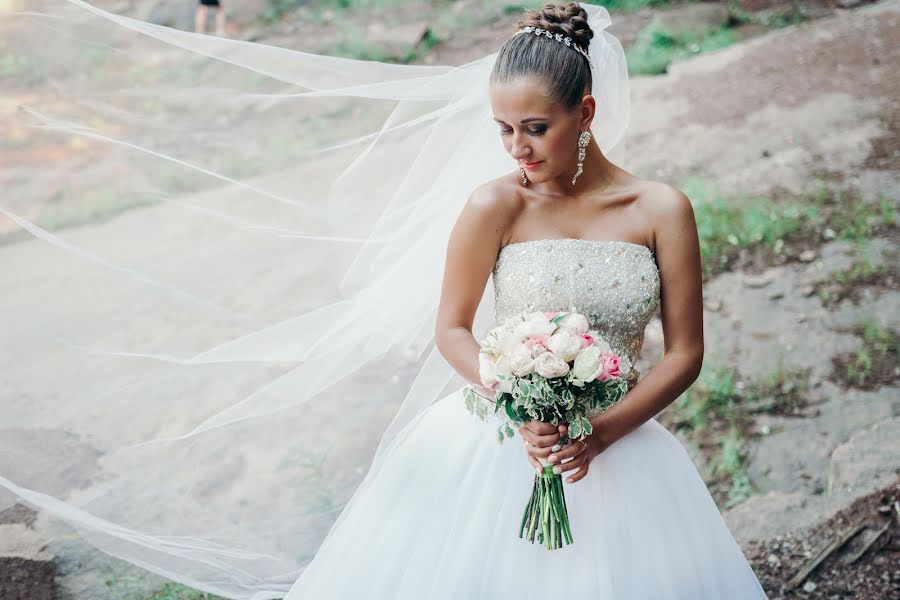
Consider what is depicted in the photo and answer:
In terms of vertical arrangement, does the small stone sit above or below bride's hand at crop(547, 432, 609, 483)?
below

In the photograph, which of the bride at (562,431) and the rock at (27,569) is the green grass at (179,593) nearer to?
the rock at (27,569)

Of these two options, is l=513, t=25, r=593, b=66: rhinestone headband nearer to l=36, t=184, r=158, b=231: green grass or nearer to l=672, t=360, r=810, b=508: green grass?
l=36, t=184, r=158, b=231: green grass

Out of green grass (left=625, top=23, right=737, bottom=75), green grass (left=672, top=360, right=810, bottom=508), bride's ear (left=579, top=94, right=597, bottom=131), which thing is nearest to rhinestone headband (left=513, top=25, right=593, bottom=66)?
bride's ear (left=579, top=94, right=597, bottom=131)

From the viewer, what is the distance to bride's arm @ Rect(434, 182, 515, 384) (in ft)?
9.11

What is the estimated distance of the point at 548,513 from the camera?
2.47 metres

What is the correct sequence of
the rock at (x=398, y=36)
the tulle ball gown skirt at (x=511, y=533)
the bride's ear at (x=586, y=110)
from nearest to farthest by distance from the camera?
the tulle ball gown skirt at (x=511, y=533), the bride's ear at (x=586, y=110), the rock at (x=398, y=36)

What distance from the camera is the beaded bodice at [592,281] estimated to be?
2.72 m

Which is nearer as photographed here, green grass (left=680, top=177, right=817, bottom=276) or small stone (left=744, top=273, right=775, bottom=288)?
small stone (left=744, top=273, right=775, bottom=288)

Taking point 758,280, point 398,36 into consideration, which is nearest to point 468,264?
Result: point 758,280

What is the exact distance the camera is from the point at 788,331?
216 inches

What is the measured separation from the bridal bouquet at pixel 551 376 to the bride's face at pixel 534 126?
49 centimetres

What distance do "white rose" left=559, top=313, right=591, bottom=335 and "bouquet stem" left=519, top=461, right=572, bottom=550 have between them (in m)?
0.39

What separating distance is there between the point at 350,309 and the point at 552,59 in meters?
1.20

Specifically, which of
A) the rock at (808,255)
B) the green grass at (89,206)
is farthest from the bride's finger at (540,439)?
the rock at (808,255)
